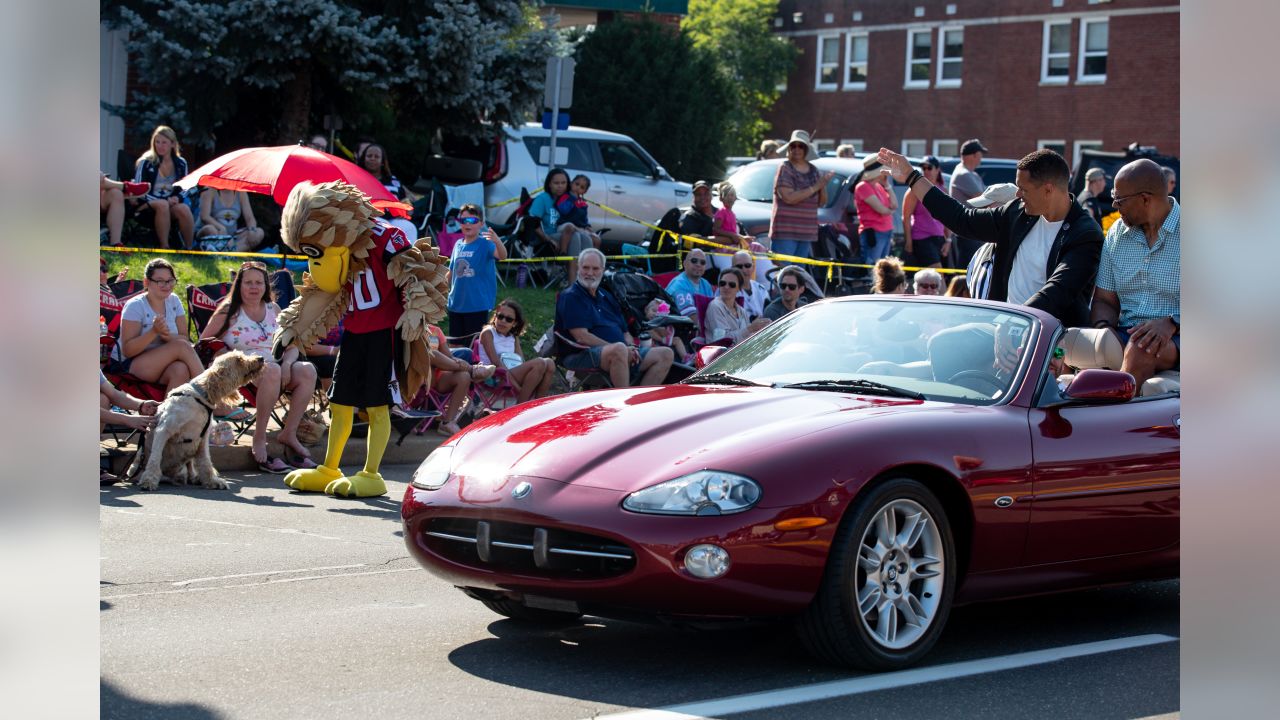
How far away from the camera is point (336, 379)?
31.0 ft

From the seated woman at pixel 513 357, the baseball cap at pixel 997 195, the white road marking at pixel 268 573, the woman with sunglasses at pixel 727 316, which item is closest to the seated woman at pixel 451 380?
the seated woman at pixel 513 357

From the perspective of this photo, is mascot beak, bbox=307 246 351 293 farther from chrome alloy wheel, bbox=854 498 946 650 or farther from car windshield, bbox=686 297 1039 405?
chrome alloy wheel, bbox=854 498 946 650

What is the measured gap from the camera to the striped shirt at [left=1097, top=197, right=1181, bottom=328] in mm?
7379

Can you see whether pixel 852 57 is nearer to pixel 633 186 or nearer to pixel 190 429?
pixel 633 186

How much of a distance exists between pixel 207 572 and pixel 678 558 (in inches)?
119

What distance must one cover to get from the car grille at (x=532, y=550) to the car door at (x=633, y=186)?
16.3 metres

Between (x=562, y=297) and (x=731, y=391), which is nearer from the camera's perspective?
(x=731, y=391)

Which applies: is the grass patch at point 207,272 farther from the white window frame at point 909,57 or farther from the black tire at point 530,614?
the white window frame at point 909,57

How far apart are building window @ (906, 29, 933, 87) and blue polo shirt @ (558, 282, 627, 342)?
41.9 meters

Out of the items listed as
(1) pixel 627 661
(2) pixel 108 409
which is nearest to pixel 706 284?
(2) pixel 108 409

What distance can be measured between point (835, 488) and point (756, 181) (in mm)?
17316

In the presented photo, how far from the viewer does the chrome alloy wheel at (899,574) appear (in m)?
5.34

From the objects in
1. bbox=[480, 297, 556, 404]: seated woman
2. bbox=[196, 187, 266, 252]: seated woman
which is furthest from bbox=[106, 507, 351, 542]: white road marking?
bbox=[196, 187, 266, 252]: seated woman

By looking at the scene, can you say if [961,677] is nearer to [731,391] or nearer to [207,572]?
[731,391]
